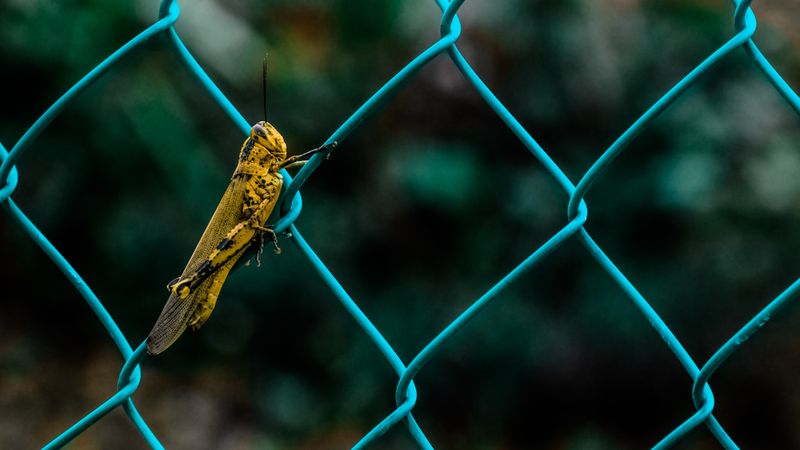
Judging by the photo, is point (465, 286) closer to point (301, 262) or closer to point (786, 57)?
point (301, 262)

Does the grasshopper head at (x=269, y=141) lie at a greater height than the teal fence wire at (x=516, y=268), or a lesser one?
greater

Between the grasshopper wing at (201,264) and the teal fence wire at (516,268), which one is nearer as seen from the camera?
the teal fence wire at (516,268)

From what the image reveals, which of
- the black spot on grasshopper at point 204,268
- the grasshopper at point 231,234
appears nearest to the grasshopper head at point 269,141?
the grasshopper at point 231,234

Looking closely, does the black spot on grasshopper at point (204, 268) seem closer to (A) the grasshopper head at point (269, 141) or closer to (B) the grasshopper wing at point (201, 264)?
(B) the grasshopper wing at point (201, 264)

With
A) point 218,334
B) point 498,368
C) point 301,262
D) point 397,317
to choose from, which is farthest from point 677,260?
point 218,334

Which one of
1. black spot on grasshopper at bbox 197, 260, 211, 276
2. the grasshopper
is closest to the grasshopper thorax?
the grasshopper

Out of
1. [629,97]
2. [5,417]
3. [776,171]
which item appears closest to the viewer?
[776,171]

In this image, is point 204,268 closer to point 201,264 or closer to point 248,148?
point 201,264
